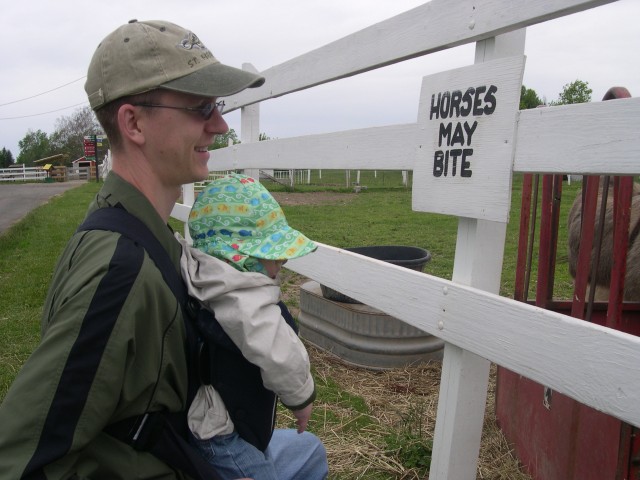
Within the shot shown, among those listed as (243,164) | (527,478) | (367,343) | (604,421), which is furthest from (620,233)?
(243,164)

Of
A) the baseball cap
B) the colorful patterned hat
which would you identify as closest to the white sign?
the colorful patterned hat

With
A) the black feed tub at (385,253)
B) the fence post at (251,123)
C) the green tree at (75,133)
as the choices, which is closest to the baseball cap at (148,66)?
the black feed tub at (385,253)

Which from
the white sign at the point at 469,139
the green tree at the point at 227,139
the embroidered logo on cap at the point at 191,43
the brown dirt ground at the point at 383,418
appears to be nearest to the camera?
the embroidered logo on cap at the point at 191,43

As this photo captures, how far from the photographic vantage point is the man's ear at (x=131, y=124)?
1.44 meters

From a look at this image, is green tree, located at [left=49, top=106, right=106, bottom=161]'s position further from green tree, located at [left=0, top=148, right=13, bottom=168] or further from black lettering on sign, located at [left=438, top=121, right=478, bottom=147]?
black lettering on sign, located at [left=438, top=121, right=478, bottom=147]

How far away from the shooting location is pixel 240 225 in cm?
160

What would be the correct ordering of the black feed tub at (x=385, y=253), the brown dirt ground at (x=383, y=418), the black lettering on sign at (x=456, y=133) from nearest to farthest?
the black lettering on sign at (x=456, y=133), the brown dirt ground at (x=383, y=418), the black feed tub at (x=385, y=253)

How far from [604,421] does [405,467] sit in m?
0.93

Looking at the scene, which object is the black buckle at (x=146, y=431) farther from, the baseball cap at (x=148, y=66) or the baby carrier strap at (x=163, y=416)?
the baseball cap at (x=148, y=66)

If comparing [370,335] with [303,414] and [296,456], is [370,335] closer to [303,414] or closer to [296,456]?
[296,456]

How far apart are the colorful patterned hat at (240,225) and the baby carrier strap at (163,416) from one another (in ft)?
0.61

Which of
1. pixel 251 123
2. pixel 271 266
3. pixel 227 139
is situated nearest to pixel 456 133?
pixel 271 266

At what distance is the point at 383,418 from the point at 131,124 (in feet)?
7.92

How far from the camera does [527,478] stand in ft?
8.84
